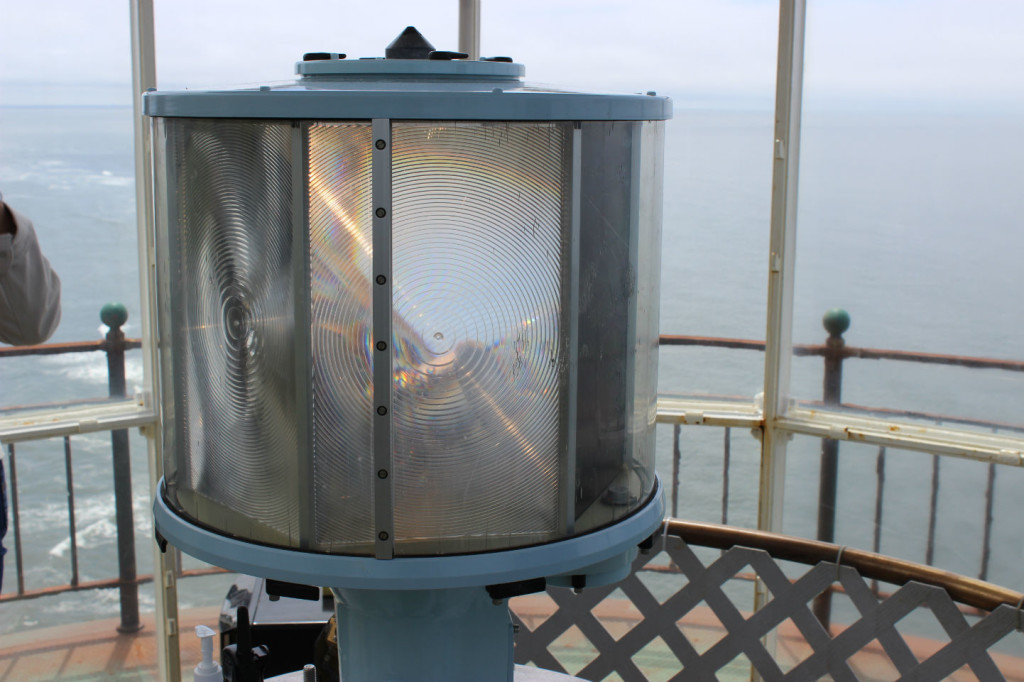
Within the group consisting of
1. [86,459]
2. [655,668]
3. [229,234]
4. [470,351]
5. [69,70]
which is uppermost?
[69,70]

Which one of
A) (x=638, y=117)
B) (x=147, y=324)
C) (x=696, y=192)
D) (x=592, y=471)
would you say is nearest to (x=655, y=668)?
(x=696, y=192)

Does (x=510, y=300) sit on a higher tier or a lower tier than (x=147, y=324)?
higher

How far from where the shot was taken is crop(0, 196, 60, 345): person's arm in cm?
144

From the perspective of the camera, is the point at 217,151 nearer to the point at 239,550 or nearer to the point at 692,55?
the point at 239,550

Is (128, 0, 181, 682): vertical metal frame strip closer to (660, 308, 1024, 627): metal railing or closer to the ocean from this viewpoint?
the ocean

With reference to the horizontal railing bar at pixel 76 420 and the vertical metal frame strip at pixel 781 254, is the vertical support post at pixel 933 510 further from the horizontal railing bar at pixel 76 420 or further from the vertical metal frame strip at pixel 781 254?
the horizontal railing bar at pixel 76 420

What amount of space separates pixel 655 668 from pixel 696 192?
143 cm

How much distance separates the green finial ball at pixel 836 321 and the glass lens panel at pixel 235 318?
202 cm

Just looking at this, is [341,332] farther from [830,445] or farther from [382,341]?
[830,445]

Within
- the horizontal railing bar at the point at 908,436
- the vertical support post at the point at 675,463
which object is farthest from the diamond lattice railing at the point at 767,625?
the vertical support post at the point at 675,463

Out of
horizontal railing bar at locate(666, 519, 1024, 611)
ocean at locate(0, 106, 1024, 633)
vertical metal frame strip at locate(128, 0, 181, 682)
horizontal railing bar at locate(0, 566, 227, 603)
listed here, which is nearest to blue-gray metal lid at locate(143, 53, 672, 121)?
horizontal railing bar at locate(666, 519, 1024, 611)

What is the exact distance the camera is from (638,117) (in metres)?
1.08

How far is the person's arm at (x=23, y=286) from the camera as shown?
1438 mm

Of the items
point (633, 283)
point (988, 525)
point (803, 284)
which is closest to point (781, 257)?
point (803, 284)
